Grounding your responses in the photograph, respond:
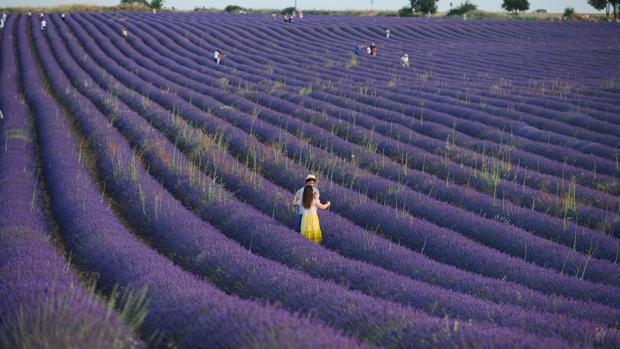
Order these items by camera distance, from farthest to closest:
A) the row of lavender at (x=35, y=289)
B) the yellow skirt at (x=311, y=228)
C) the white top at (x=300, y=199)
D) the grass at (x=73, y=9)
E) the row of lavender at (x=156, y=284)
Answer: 1. the grass at (x=73, y=9)
2. the white top at (x=300, y=199)
3. the yellow skirt at (x=311, y=228)
4. the row of lavender at (x=156, y=284)
5. the row of lavender at (x=35, y=289)

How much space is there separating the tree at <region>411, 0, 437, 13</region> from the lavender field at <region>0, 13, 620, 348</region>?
4297cm

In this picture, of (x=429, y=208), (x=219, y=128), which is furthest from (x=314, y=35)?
(x=429, y=208)

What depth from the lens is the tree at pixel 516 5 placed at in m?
63.6

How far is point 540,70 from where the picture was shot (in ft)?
75.3

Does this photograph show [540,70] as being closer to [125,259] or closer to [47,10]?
[125,259]

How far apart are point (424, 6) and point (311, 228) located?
59952mm

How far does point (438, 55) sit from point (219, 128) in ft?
60.3

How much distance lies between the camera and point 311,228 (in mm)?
7238

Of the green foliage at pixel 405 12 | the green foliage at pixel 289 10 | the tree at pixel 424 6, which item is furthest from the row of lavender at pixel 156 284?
the tree at pixel 424 6

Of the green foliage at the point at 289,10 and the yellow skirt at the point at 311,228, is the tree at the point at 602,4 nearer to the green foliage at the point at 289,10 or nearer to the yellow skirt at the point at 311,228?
the green foliage at the point at 289,10

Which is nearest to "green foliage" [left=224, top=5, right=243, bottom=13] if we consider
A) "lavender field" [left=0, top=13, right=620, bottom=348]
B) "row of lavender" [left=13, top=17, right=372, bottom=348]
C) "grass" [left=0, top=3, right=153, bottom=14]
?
"grass" [left=0, top=3, right=153, bottom=14]

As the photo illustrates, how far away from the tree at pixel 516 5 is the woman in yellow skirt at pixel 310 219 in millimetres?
63312

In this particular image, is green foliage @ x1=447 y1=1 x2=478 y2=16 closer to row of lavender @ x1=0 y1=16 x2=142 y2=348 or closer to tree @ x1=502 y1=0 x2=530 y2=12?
tree @ x1=502 y1=0 x2=530 y2=12

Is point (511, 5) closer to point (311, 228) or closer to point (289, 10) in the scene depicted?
point (289, 10)
